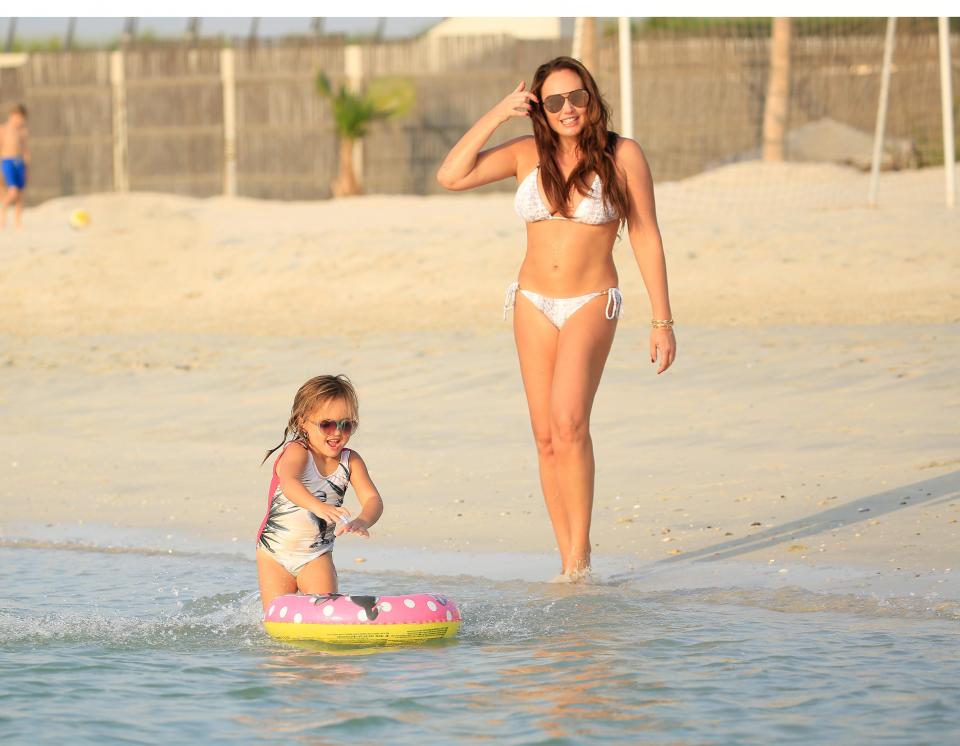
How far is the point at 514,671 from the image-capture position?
514cm

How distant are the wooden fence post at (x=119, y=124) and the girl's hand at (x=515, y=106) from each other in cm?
1698

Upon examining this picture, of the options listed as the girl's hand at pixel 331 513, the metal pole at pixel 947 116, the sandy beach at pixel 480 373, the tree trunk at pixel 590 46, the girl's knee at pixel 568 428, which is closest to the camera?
the girl's hand at pixel 331 513

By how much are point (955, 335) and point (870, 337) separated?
1.90 feet

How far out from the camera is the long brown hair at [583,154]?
18.7 ft

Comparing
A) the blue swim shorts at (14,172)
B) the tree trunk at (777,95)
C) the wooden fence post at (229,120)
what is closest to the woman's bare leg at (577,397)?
the blue swim shorts at (14,172)

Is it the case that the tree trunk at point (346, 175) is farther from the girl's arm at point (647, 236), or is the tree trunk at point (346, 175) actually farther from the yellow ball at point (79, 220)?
the girl's arm at point (647, 236)

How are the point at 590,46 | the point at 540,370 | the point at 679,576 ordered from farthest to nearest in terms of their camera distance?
the point at 590,46 → the point at 679,576 → the point at 540,370

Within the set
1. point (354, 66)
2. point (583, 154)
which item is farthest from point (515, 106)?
point (354, 66)

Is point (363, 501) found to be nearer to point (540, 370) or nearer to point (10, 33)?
point (540, 370)

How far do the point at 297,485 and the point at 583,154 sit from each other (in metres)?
1.55

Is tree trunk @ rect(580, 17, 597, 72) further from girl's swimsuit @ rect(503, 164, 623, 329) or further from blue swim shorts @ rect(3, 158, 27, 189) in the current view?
girl's swimsuit @ rect(503, 164, 623, 329)

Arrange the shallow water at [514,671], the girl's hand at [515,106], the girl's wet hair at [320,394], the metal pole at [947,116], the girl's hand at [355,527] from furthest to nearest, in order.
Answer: the metal pole at [947,116]
the girl's hand at [515,106]
the girl's wet hair at [320,394]
the girl's hand at [355,527]
the shallow water at [514,671]
